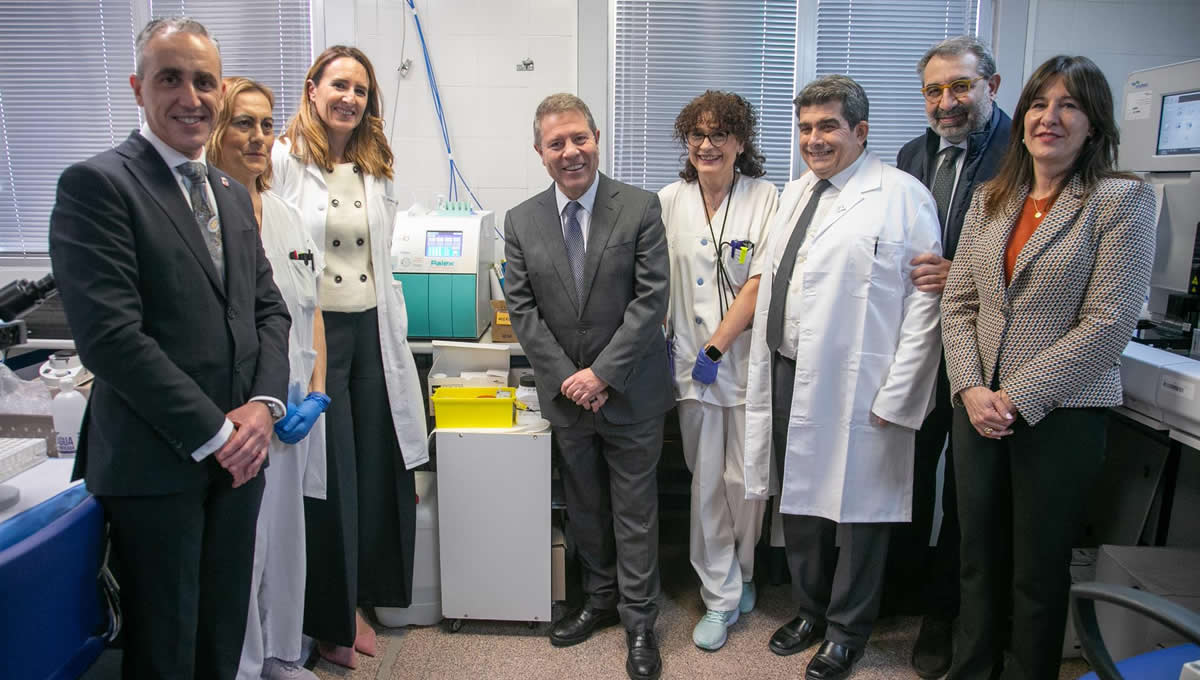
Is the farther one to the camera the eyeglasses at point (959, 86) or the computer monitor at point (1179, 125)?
the computer monitor at point (1179, 125)

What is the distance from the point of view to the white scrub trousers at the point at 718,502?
7.98 ft

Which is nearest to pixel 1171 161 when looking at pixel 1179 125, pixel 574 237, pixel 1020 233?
pixel 1179 125

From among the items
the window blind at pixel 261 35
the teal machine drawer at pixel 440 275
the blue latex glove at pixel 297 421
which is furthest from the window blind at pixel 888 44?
the blue latex glove at pixel 297 421

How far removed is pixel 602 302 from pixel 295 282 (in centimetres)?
83

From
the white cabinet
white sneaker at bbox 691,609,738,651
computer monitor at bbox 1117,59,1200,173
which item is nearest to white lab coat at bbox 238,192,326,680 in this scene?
the white cabinet

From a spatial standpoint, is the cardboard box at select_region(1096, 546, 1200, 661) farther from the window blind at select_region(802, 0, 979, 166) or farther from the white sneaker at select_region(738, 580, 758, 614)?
the window blind at select_region(802, 0, 979, 166)

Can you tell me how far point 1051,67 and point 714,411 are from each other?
1.27 meters

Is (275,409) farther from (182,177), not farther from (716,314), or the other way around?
(716,314)

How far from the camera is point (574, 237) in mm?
2268

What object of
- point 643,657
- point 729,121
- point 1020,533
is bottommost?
point 643,657

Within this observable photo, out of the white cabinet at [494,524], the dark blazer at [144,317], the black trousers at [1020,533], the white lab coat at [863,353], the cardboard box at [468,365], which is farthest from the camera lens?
the cardboard box at [468,365]

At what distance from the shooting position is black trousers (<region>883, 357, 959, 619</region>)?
2.31 m

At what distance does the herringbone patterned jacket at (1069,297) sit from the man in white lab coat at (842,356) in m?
0.24

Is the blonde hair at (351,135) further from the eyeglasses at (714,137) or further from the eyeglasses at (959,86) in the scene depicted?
the eyeglasses at (959,86)
